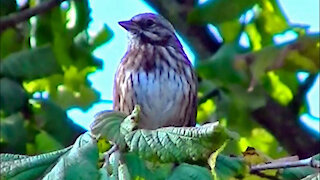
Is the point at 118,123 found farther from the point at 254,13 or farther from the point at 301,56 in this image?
the point at 254,13

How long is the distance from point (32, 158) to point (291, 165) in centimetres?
69

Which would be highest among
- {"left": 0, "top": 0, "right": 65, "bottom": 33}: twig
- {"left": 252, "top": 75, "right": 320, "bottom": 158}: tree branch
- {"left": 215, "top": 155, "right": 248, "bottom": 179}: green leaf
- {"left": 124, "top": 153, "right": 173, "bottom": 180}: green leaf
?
{"left": 124, "top": 153, "right": 173, "bottom": 180}: green leaf

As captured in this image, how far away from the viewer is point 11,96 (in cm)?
666

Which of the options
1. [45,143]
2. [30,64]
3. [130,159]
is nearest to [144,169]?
[130,159]

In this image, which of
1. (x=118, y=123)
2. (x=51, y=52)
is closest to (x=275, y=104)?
(x=51, y=52)

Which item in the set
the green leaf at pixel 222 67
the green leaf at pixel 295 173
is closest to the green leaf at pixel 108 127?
the green leaf at pixel 295 173

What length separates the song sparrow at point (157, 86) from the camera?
16.8 feet

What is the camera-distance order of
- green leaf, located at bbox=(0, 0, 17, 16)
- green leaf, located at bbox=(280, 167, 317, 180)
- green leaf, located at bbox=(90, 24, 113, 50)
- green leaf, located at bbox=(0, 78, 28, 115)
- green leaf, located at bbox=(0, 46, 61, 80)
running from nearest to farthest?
green leaf, located at bbox=(280, 167, 317, 180) → green leaf, located at bbox=(0, 0, 17, 16) → green leaf, located at bbox=(0, 78, 28, 115) → green leaf, located at bbox=(0, 46, 61, 80) → green leaf, located at bbox=(90, 24, 113, 50)

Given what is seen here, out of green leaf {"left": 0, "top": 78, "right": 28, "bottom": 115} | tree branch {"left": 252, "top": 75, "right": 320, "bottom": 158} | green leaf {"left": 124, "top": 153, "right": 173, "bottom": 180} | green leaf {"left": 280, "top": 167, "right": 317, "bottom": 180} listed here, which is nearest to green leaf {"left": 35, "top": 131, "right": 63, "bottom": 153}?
green leaf {"left": 0, "top": 78, "right": 28, "bottom": 115}

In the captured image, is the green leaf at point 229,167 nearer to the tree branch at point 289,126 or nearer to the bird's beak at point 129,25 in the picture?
the bird's beak at point 129,25

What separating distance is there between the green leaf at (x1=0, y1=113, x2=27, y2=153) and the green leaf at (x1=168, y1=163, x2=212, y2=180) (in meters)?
3.41

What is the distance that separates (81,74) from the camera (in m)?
7.73

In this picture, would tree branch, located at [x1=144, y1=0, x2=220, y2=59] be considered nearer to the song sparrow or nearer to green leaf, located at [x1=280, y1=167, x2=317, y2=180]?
the song sparrow

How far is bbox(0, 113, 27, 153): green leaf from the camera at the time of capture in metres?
6.59
